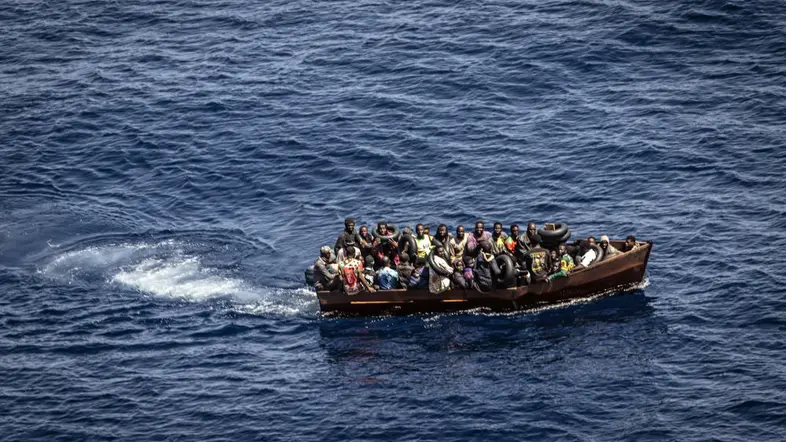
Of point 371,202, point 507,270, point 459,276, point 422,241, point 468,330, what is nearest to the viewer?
point 507,270

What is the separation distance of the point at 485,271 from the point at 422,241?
2923 mm

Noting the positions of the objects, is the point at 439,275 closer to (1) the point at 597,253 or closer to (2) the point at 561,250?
(2) the point at 561,250

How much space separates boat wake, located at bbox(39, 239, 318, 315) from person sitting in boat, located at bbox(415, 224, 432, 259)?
4.92 metres

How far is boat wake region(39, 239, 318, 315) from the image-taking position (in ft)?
155

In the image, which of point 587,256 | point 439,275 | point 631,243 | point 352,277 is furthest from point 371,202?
point 631,243

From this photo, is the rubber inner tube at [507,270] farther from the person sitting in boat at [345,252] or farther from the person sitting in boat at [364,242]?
the person sitting in boat at [345,252]

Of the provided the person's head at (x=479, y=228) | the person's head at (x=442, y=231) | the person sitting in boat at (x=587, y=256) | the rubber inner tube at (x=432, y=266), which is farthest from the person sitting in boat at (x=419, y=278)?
the person sitting in boat at (x=587, y=256)

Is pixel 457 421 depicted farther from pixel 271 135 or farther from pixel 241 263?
pixel 271 135

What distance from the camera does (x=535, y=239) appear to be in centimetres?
4500

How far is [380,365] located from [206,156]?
70.5 feet

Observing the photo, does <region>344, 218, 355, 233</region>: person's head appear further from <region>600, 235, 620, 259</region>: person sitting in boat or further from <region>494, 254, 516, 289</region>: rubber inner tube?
<region>600, 235, 620, 259</region>: person sitting in boat

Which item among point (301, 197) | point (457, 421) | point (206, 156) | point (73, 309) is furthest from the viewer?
point (206, 156)

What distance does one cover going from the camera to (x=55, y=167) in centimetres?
5994

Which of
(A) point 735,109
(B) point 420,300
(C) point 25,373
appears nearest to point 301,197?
(B) point 420,300
